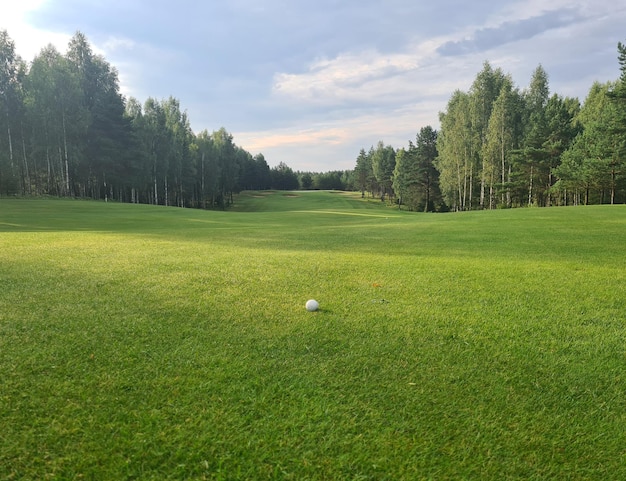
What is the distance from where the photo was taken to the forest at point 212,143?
33.0m

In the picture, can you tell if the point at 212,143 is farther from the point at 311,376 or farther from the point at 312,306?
the point at 311,376

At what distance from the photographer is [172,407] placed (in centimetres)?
218

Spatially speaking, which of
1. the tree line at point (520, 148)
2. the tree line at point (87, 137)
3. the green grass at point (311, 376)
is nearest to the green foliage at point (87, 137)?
the tree line at point (87, 137)

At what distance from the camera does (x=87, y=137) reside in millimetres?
39125

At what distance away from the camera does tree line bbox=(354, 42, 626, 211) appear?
3177cm

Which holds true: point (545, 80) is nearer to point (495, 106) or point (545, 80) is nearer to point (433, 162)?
point (495, 106)

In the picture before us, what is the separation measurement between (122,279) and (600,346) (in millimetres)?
5375

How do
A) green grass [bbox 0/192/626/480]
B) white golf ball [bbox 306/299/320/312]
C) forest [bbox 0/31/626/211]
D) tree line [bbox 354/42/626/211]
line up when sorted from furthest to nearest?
1. forest [bbox 0/31/626/211]
2. tree line [bbox 354/42/626/211]
3. white golf ball [bbox 306/299/320/312]
4. green grass [bbox 0/192/626/480]

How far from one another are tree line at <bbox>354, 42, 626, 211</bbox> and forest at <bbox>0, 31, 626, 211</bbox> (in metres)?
0.13

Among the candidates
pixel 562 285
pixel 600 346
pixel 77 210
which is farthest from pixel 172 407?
pixel 77 210

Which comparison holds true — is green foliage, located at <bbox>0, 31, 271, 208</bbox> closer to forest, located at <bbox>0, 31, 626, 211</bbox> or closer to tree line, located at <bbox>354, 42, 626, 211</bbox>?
forest, located at <bbox>0, 31, 626, 211</bbox>

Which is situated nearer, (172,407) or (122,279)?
(172,407)

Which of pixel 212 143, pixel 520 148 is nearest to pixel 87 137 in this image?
pixel 212 143

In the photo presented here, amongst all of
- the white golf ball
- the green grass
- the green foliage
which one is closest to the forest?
the green foliage
